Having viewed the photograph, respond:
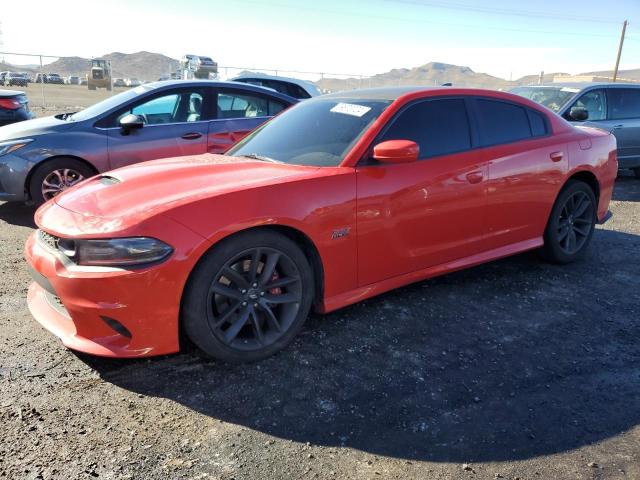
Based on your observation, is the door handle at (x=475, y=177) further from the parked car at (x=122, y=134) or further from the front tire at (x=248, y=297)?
the parked car at (x=122, y=134)

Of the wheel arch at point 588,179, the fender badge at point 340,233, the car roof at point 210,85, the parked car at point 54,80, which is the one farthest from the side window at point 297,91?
the parked car at point 54,80

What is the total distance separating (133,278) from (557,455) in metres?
2.17

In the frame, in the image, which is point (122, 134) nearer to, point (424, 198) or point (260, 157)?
point (260, 157)

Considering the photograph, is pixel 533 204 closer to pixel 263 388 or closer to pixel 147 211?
pixel 263 388

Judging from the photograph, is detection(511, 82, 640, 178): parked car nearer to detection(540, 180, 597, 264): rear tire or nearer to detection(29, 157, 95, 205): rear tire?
detection(540, 180, 597, 264): rear tire

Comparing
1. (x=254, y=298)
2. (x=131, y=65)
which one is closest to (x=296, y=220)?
(x=254, y=298)

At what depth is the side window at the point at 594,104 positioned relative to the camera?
Result: 873cm

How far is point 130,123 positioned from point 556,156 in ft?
14.2

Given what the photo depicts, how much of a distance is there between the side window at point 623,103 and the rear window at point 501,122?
18.2 ft

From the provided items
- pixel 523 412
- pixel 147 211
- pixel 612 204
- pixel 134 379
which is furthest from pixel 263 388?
pixel 612 204

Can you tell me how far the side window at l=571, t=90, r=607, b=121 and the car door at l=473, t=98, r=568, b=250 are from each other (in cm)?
481

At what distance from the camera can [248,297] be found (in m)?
3.05

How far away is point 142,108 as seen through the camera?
626 cm

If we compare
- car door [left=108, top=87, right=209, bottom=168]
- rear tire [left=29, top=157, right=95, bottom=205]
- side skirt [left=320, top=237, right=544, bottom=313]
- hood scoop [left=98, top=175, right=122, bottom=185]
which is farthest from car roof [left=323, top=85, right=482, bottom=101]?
rear tire [left=29, top=157, right=95, bottom=205]
